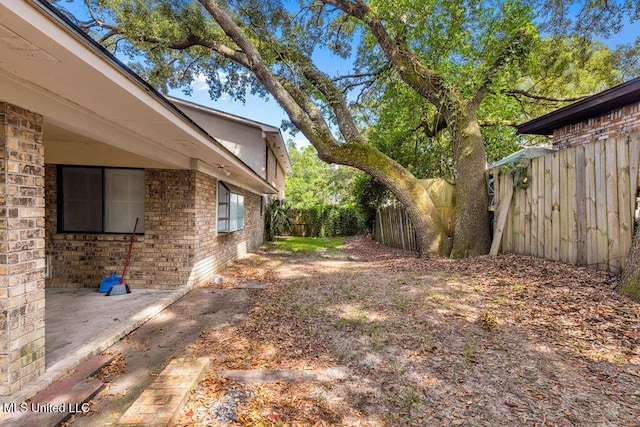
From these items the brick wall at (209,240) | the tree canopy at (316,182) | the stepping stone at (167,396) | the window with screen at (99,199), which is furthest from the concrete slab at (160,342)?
the tree canopy at (316,182)

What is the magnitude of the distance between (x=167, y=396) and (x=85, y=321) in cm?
245

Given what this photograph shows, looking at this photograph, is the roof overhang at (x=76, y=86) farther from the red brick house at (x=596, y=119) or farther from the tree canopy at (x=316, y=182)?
the tree canopy at (x=316, y=182)

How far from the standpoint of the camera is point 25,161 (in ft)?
8.28

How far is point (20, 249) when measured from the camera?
2461mm

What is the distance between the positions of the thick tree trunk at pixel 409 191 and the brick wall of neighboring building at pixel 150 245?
3.61m

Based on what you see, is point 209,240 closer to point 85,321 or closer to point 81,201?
point 81,201

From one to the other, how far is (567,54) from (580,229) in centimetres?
899

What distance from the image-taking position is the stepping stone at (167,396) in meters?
2.00

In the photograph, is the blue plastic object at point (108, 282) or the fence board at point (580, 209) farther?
the blue plastic object at point (108, 282)

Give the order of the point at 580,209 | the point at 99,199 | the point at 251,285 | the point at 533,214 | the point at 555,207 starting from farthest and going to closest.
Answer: the point at 251,285
the point at 99,199
the point at 533,214
the point at 555,207
the point at 580,209

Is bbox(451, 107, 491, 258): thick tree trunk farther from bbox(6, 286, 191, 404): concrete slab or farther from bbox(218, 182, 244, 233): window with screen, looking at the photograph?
bbox(6, 286, 191, 404): concrete slab

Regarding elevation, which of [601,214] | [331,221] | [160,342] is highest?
[601,214]

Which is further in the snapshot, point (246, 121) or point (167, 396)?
point (246, 121)

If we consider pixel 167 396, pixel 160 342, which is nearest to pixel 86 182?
pixel 160 342
